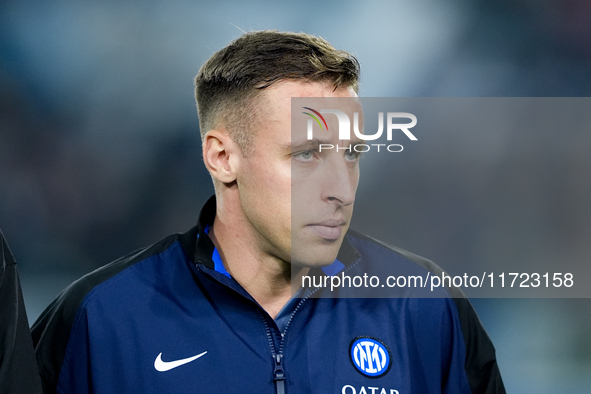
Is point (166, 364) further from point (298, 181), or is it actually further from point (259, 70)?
point (259, 70)

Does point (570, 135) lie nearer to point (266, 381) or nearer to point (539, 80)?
point (539, 80)

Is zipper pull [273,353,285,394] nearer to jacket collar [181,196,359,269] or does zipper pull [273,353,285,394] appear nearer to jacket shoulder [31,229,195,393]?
jacket collar [181,196,359,269]

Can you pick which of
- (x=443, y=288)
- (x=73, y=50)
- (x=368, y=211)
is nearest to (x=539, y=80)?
(x=368, y=211)

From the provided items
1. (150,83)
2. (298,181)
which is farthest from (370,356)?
(150,83)

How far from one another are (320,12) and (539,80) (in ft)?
4.25

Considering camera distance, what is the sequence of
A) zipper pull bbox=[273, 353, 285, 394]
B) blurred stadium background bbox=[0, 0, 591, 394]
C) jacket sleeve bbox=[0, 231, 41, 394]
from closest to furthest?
jacket sleeve bbox=[0, 231, 41, 394]
zipper pull bbox=[273, 353, 285, 394]
blurred stadium background bbox=[0, 0, 591, 394]

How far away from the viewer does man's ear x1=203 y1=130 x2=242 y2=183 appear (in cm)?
142

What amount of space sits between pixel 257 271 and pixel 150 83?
2.30 m

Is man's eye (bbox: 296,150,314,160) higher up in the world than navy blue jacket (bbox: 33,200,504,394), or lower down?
higher up

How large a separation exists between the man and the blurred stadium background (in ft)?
5.53

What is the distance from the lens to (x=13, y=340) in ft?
3.44

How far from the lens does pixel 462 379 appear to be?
1443mm

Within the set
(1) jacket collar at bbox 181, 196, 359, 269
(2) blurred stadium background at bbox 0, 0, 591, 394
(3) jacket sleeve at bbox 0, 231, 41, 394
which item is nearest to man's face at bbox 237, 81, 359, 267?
(1) jacket collar at bbox 181, 196, 359, 269

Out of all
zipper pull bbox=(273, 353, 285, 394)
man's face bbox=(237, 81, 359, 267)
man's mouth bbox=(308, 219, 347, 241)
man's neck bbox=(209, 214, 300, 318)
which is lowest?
zipper pull bbox=(273, 353, 285, 394)
